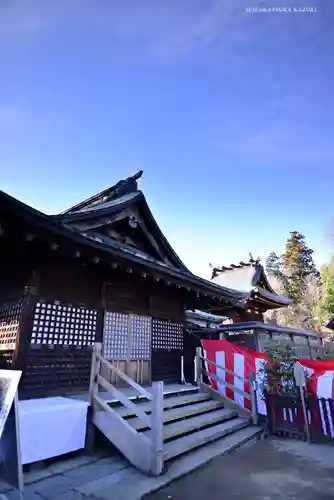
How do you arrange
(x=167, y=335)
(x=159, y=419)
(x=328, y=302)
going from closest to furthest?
(x=159, y=419) → (x=167, y=335) → (x=328, y=302)

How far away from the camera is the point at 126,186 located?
1070 cm

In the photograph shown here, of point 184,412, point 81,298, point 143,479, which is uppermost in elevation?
point 81,298

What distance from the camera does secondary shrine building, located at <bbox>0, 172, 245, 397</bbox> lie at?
19.3 ft

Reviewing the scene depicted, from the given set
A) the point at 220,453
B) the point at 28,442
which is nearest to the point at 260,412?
the point at 220,453

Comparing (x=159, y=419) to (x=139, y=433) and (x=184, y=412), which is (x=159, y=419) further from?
(x=184, y=412)

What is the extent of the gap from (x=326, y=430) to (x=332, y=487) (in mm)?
2470

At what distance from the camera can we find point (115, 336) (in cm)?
787

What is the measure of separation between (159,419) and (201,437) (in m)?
1.72

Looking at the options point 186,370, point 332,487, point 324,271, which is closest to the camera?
point 332,487

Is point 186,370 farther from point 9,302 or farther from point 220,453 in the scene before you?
point 9,302

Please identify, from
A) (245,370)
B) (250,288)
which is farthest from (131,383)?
(250,288)

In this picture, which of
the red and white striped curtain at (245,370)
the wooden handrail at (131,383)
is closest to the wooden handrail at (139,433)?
the wooden handrail at (131,383)

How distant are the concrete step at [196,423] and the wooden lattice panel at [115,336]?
2.23 m

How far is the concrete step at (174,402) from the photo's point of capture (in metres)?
5.94
